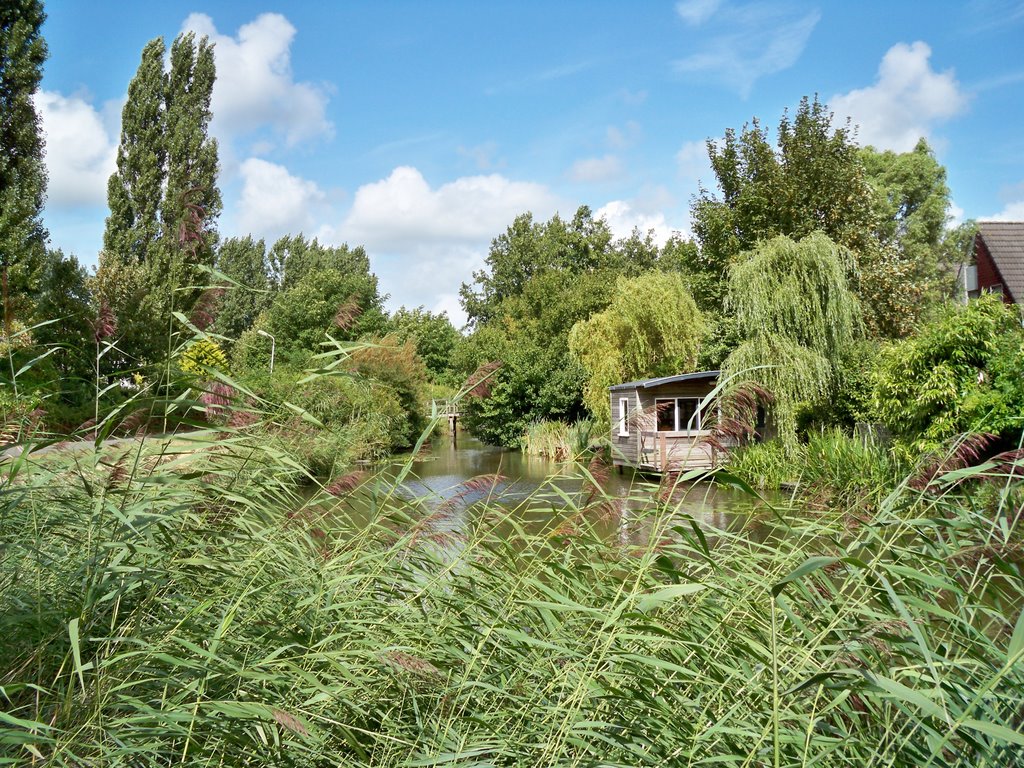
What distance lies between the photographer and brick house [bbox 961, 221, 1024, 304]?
26.1 meters

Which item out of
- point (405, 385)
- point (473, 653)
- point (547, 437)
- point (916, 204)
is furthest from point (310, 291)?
point (473, 653)

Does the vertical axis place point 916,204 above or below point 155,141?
above

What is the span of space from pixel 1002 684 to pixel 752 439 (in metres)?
1.21

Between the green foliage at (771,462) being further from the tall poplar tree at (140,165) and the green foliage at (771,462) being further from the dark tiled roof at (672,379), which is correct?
the tall poplar tree at (140,165)

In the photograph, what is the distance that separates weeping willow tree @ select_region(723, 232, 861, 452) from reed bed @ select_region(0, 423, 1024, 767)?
14.9 meters

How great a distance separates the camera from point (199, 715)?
2.05m

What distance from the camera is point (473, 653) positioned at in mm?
2332

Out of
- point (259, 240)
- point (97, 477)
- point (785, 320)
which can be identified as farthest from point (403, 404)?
point (259, 240)

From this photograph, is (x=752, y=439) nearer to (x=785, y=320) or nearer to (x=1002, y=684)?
(x=1002, y=684)

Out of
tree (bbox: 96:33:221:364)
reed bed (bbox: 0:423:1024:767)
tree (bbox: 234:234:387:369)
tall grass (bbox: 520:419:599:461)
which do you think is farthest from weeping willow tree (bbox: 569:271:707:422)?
reed bed (bbox: 0:423:1024:767)

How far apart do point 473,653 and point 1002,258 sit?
29786mm

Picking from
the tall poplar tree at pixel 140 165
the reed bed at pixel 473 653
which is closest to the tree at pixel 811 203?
the tall poplar tree at pixel 140 165

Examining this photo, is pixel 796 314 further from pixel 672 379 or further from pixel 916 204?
pixel 916 204

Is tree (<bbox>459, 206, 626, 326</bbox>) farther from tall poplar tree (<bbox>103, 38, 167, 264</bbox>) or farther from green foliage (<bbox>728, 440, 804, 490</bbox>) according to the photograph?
green foliage (<bbox>728, 440, 804, 490</bbox>)
